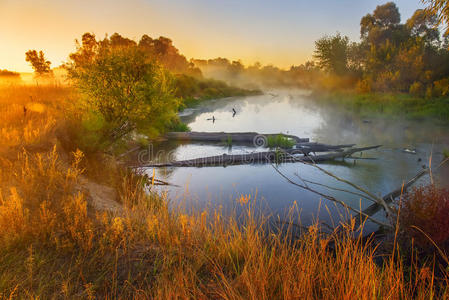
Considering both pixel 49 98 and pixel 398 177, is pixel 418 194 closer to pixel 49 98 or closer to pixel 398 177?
pixel 398 177

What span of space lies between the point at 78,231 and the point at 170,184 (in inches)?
199

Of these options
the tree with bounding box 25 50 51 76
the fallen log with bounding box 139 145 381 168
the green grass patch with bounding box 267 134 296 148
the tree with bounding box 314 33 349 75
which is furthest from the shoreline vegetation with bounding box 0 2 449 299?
the tree with bounding box 314 33 349 75

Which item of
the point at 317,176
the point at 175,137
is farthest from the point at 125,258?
the point at 175,137

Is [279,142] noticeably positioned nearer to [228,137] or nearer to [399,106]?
[228,137]

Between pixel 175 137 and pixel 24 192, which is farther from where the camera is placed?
pixel 175 137

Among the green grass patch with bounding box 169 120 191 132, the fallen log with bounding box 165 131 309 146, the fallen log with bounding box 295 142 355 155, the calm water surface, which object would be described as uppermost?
the green grass patch with bounding box 169 120 191 132

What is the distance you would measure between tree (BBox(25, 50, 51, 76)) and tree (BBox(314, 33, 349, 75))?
144 ft

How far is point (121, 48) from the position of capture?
33.0ft

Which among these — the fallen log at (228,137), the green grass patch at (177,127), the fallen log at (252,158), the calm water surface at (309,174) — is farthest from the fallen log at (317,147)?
the green grass patch at (177,127)

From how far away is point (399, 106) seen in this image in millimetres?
26438

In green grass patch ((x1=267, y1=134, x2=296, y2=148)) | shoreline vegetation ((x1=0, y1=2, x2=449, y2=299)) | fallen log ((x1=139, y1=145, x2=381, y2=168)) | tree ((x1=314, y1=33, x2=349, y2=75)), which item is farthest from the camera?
tree ((x1=314, y1=33, x2=349, y2=75))

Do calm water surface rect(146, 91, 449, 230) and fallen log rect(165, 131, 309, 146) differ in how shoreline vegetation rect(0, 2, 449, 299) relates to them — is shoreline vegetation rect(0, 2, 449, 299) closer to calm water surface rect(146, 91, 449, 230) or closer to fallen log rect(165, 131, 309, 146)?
calm water surface rect(146, 91, 449, 230)

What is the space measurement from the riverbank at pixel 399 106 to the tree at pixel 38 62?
34.3 m

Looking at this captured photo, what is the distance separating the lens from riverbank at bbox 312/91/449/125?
23094mm
